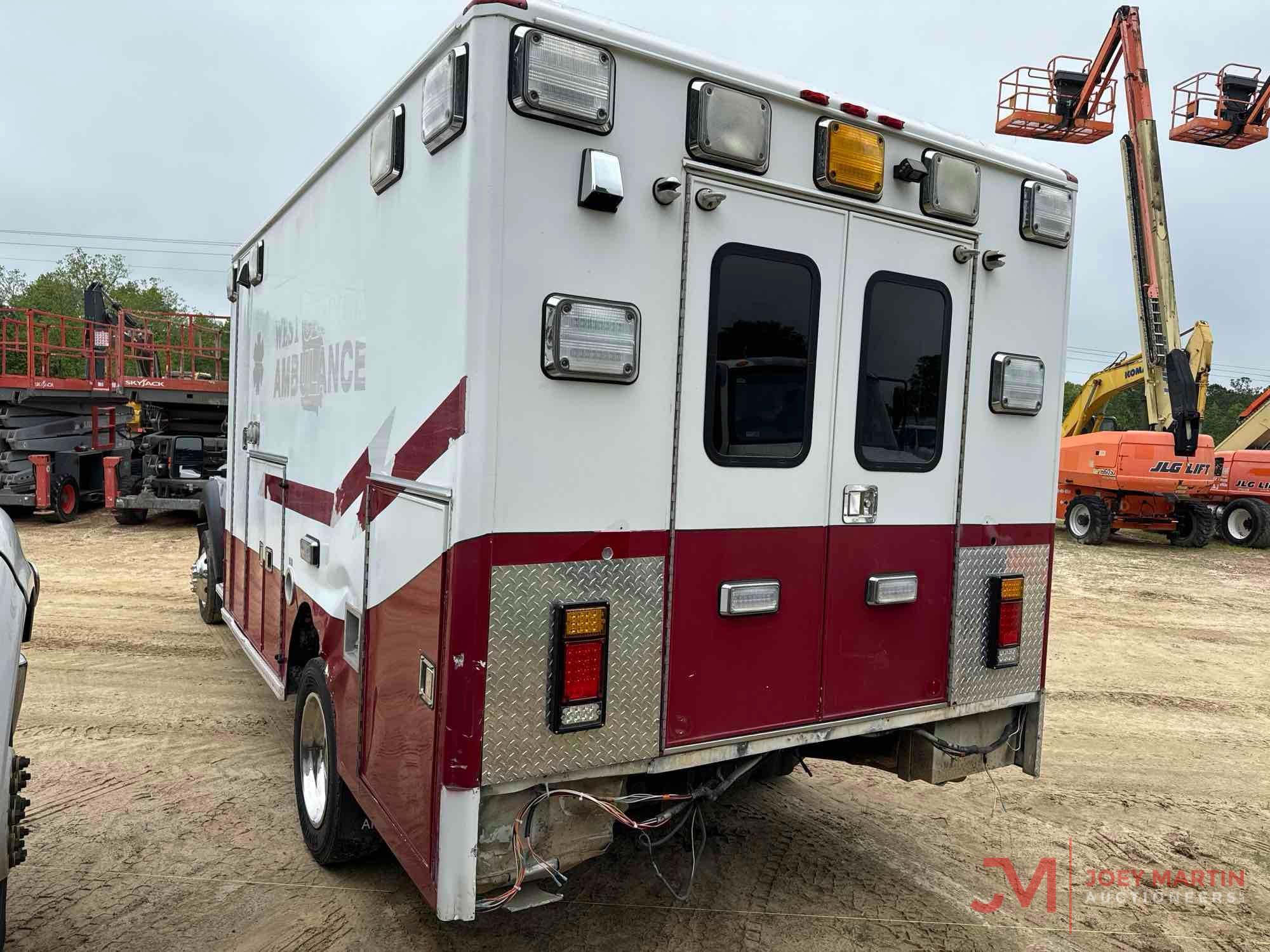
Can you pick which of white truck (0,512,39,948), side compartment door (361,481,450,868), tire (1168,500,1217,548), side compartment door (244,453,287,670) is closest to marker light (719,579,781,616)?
side compartment door (361,481,450,868)

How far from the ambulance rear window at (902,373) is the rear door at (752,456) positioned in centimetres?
20

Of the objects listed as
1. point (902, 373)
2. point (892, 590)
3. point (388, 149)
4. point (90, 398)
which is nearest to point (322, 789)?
point (892, 590)

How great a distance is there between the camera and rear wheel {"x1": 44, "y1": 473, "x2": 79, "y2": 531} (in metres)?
15.4

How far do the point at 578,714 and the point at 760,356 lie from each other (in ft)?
4.58

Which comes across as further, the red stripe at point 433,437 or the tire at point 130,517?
the tire at point 130,517

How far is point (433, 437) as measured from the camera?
2.89m

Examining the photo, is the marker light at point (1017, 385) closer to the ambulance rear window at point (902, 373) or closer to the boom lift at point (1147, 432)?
the ambulance rear window at point (902, 373)

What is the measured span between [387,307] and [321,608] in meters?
1.47

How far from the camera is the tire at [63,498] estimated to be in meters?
15.4

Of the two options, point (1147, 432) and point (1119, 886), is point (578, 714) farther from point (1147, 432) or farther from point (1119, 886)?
point (1147, 432)

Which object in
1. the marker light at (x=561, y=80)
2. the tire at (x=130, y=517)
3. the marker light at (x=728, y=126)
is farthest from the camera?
the tire at (x=130, y=517)

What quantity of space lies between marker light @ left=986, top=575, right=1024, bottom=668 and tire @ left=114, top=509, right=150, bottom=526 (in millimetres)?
15058

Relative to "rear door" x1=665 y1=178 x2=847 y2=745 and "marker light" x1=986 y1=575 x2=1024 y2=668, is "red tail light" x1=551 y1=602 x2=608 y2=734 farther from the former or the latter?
"marker light" x1=986 y1=575 x2=1024 y2=668

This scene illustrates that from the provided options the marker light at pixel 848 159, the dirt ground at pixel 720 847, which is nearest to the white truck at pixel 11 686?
the dirt ground at pixel 720 847
